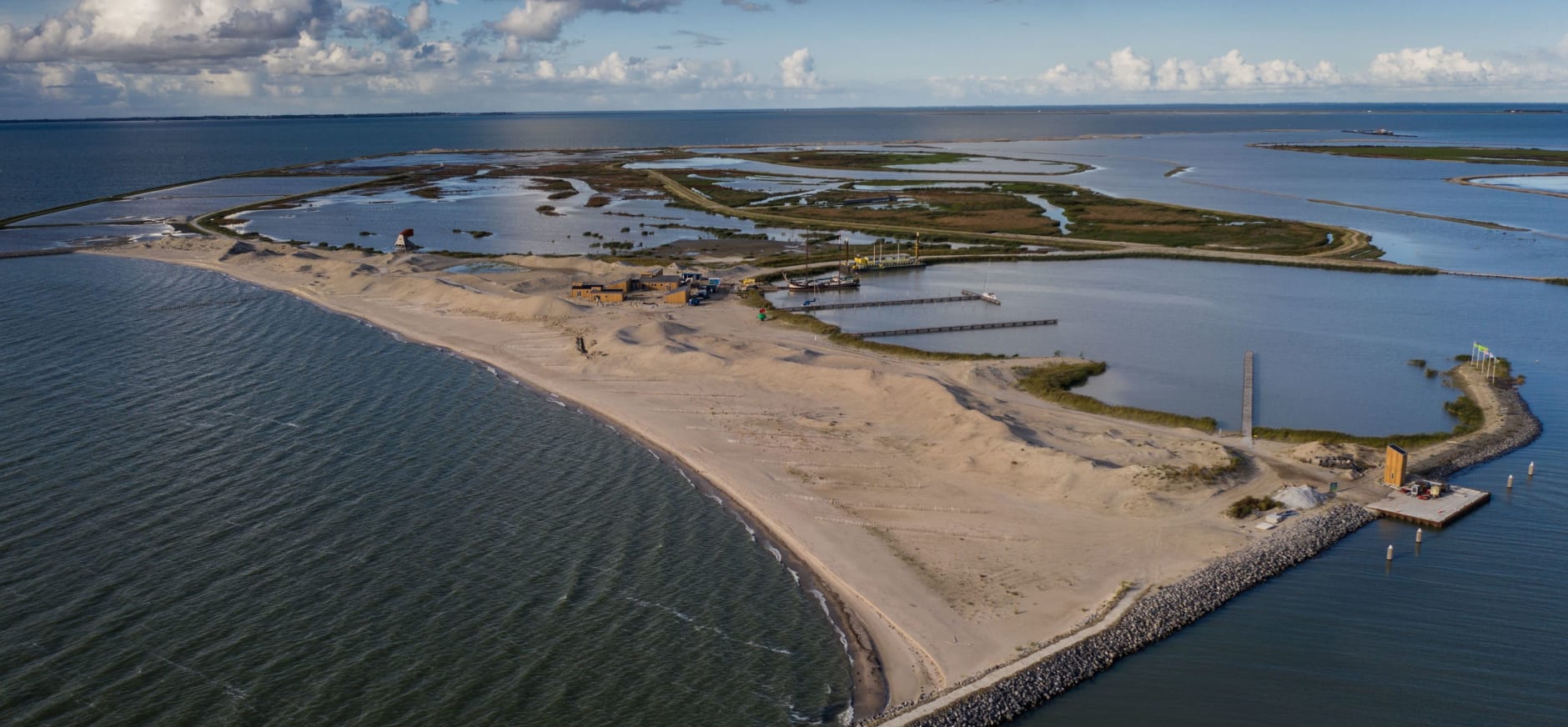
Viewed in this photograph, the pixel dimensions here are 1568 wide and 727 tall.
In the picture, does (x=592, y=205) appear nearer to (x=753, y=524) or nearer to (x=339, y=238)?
(x=339, y=238)

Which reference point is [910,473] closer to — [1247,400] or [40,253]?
[1247,400]

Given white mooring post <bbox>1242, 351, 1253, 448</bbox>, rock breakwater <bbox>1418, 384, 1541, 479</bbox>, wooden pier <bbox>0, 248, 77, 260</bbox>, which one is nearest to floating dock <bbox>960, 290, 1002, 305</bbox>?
white mooring post <bbox>1242, 351, 1253, 448</bbox>

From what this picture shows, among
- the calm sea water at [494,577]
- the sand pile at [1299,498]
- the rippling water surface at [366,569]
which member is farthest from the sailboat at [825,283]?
the sand pile at [1299,498]

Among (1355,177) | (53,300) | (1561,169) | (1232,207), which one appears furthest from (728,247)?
(1561,169)

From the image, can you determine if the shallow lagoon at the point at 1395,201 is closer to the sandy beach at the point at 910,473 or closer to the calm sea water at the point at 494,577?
the calm sea water at the point at 494,577

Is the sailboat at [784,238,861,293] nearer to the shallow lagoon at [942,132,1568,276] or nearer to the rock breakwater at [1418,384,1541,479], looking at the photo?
the rock breakwater at [1418,384,1541,479]
